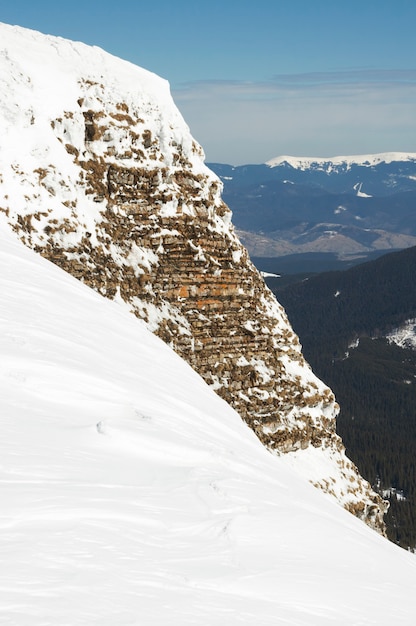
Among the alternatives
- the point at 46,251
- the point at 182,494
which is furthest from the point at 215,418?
the point at 46,251

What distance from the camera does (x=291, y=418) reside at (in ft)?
85.3

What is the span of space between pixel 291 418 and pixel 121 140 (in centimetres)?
1264

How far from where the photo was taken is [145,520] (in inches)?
243

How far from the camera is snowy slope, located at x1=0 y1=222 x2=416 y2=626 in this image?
15.9ft

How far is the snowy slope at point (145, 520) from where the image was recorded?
485 centimetres

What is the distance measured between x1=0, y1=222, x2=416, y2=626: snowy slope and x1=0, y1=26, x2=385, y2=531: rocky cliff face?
40.5 feet

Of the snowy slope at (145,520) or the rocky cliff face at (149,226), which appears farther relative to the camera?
the rocky cliff face at (149,226)

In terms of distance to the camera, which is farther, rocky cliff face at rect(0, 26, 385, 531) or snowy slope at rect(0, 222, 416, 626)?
rocky cliff face at rect(0, 26, 385, 531)

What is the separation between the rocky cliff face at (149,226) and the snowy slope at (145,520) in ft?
40.5

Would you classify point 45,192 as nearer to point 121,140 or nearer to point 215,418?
point 121,140

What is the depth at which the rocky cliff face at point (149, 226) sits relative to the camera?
77.3 feet

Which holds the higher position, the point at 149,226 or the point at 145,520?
the point at 149,226

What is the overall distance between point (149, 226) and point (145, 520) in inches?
790

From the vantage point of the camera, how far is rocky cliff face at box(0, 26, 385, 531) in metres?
23.6
